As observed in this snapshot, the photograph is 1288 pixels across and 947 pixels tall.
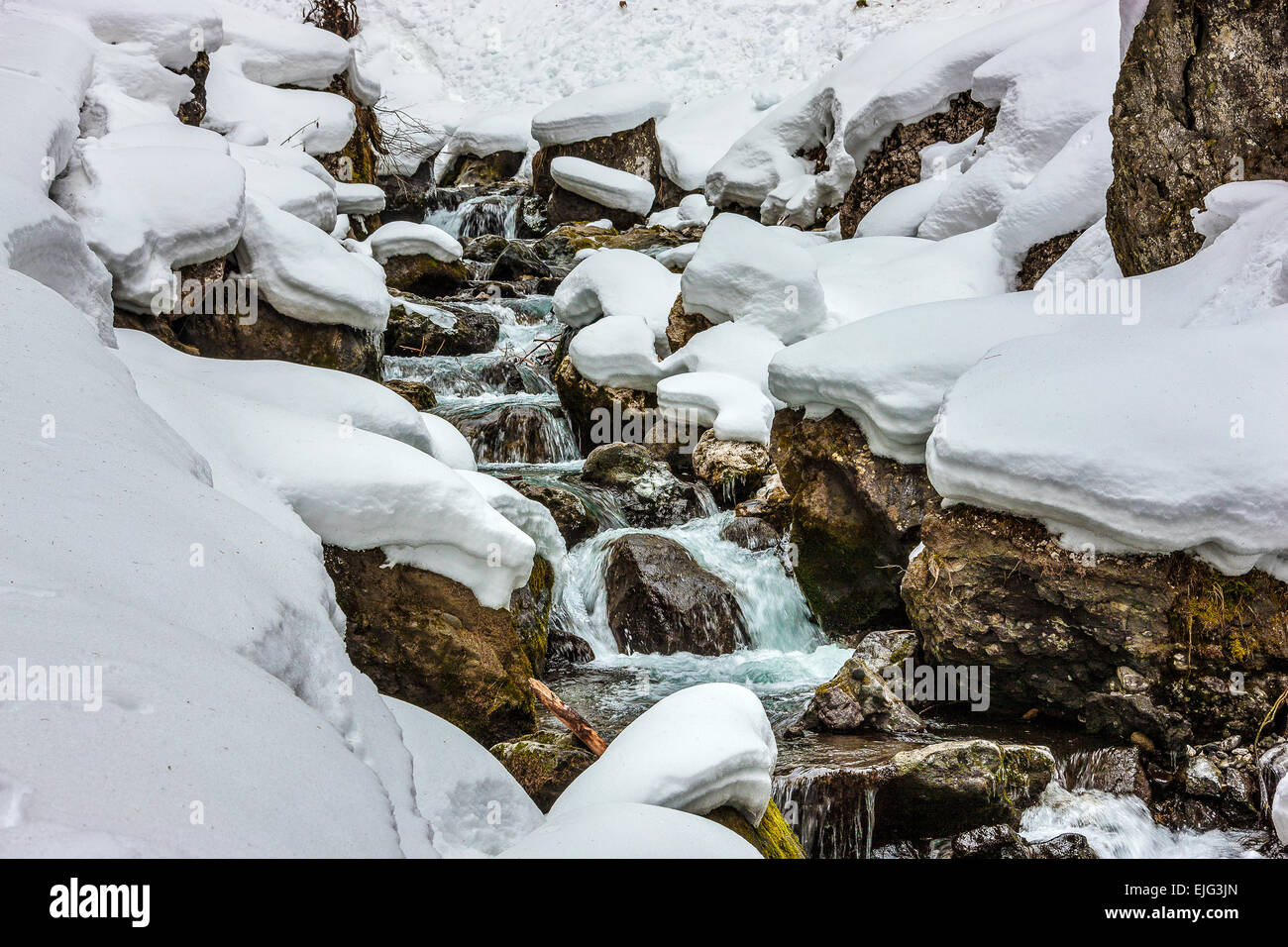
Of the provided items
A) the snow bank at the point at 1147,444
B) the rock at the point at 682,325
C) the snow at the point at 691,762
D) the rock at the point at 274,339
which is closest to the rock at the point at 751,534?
the snow bank at the point at 1147,444

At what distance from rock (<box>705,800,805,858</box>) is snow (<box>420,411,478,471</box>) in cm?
236

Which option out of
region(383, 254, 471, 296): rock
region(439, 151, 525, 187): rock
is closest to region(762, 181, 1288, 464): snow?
region(383, 254, 471, 296): rock

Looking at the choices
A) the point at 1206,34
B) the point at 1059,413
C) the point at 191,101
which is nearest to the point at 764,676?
the point at 1059,413

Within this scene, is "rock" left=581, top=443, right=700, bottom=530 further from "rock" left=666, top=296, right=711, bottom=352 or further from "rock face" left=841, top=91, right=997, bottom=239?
"rock face" left=841, top=91, right=997, bottom=239

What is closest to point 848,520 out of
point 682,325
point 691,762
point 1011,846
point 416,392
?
point 1011,846

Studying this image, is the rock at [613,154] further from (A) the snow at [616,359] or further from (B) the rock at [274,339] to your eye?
(B) the rock at [274,339]

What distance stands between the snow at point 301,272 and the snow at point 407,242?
5291 millimetres

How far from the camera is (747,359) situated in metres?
7.80

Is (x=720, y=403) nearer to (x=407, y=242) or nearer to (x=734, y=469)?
(x=734, y=469)

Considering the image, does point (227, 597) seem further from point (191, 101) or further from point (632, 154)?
point (632, 154)

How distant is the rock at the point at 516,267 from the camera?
39.8 feet

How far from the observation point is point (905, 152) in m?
9.47

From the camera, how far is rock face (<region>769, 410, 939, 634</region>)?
5.33 metres
